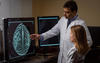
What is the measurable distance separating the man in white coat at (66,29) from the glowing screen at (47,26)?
162mm

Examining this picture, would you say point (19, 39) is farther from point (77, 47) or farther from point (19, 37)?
point (77, 47)

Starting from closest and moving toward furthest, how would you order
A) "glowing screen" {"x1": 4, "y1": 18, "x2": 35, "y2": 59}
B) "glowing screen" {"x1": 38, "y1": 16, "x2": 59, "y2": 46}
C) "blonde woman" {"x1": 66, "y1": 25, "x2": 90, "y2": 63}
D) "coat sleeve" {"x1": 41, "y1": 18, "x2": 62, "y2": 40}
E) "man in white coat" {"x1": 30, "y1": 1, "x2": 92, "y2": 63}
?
"blonde woman" {"x1": 66, "y1": 25, "x2": 90, "y2": 63}, "glowing screen" {"x1": 4, "y1": 18, "x2": 35, "y2": 59}, "man in white coat" {"x1": 30, "y1": 1, "x2": 92, "y2": 63}, "coat sleeve" {"x1": 41, "y1": 18, "x2": 62, "y2": 40}, "glowing screen" {"x1": 38, "y1": 16, "x2": 59, "y2": 46}

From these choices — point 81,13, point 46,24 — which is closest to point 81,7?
point 81,13

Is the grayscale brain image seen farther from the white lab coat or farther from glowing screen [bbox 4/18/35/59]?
the white lab coat

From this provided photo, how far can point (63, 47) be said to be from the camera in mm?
2145

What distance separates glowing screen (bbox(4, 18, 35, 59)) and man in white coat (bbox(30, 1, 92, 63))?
0.31 ft

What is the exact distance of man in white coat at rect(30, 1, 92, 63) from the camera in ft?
6.60

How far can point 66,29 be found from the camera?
2.13 m

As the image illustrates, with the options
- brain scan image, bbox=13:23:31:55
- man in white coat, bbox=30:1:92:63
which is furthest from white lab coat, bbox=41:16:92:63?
brain scan image, bbox=13:23:31:55

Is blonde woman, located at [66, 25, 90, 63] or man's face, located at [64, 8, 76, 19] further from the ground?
man's face, located at [64, 8, 76, 19]

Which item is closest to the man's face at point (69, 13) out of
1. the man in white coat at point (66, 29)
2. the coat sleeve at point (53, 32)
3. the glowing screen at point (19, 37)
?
the man in white coat at point (66, 29)

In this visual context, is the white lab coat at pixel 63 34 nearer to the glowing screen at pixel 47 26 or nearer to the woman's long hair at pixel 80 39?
the glowing screen at pixel 47 26

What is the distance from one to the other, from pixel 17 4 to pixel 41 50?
740 mm

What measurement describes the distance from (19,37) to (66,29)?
1.83 feet
